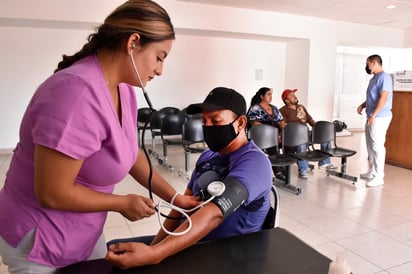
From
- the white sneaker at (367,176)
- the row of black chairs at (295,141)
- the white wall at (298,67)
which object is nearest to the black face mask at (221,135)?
the row of black chairs at (295,141)

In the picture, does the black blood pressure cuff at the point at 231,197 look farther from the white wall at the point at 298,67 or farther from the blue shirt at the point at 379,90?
the white wall at the point at 298,67

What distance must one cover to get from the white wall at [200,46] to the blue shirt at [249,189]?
5.14m

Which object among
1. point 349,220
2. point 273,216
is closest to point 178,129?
point 349,220

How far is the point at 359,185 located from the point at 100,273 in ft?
13.4

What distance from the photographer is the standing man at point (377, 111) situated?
168 inches

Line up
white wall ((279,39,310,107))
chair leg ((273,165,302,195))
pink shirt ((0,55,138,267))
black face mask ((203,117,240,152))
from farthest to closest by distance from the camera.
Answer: white wall ((279,39,310,107)) < chair leg ((273,165,302,195)) < black face mask ((203,117,240,152)) < pink shirt ((0,55,138,267))

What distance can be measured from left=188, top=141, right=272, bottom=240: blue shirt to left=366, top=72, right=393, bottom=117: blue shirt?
3.59 metres

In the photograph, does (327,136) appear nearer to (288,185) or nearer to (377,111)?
(377,111)

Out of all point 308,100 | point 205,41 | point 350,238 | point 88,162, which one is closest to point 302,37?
point 308,100

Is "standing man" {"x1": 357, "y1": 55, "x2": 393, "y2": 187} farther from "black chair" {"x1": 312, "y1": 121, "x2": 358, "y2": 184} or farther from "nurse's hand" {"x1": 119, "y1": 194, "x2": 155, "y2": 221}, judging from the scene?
"nurse's hand" {"x1": 119, "y1": 194, "x2": 155, "y2": 221}

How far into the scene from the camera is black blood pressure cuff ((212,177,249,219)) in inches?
43.3

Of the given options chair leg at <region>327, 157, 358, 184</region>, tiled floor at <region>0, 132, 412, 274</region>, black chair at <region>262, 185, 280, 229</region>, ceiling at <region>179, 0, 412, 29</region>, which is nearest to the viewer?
black chair at <region>262, 185, 280, 229</region>

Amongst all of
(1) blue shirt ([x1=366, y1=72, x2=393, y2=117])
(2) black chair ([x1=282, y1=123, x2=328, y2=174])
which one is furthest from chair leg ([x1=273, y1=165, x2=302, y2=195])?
(1) blue shirt ([x1=366, y1=72, x2=393, y2=117])

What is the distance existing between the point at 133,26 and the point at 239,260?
2.32ft
